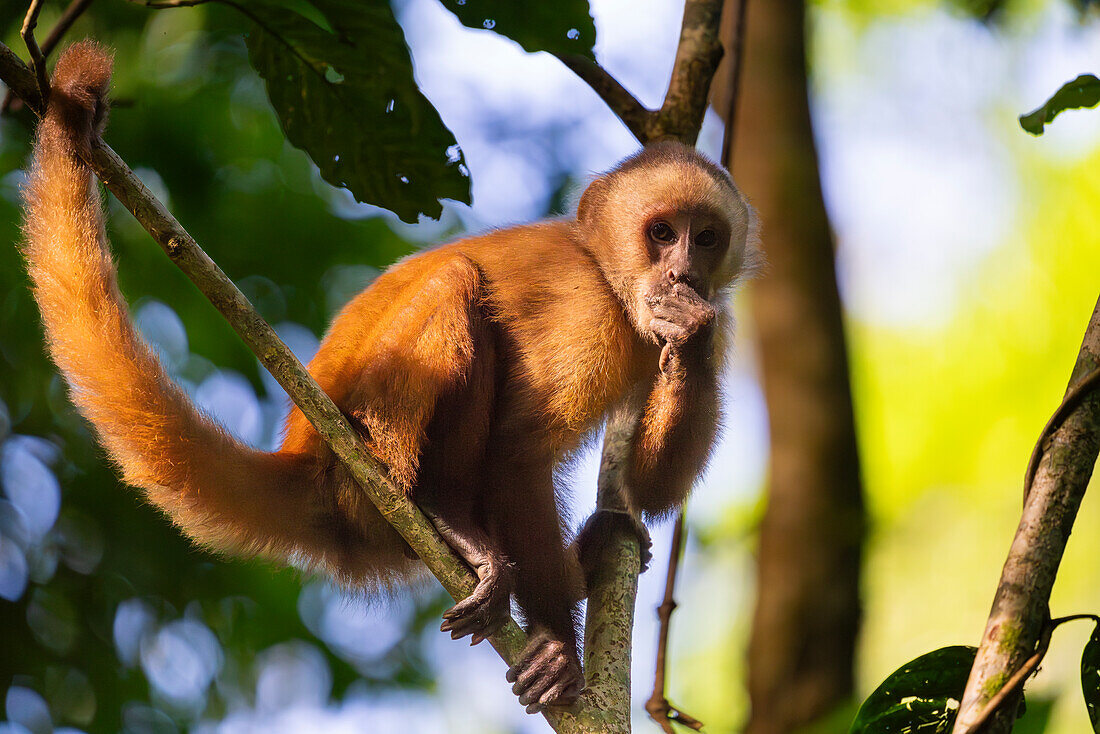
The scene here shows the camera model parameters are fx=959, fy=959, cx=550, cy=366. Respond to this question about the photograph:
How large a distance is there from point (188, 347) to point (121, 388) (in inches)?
175

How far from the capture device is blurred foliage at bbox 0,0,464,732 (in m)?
6.89

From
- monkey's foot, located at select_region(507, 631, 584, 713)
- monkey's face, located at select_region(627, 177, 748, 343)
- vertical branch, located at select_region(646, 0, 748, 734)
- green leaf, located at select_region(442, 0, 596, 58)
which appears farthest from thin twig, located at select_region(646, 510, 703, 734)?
green leaf, located at select_region(442, 0, 596, 58)

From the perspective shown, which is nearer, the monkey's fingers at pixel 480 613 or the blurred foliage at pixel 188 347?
the monkey's fingers at pixel 480 613

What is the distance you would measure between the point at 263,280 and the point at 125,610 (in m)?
2.77

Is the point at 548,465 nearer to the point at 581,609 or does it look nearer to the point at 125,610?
the point at 581,609

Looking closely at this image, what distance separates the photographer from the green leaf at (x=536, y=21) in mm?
3816

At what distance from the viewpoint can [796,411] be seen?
7.32 meters

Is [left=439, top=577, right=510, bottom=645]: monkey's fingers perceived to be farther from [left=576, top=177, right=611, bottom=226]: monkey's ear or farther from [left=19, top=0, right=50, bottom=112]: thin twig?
[left=19, top=0, right=50, bottom=112]: thin twig

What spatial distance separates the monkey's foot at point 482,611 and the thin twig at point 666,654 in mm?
914

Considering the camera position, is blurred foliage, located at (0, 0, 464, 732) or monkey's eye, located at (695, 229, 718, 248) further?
blurred foliage, located at (0, 0, 464, 732)

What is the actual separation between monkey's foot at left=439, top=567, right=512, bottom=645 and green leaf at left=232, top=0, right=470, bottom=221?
1564 mm

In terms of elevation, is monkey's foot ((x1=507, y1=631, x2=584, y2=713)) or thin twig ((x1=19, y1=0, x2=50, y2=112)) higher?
thin twig ((x1=19, y1=0, x2=50, y2=112))

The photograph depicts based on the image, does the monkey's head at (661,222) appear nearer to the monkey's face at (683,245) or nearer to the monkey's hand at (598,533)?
the monkey's face at (683,245)

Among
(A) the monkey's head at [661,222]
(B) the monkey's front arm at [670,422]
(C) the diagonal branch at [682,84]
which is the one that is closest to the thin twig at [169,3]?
(C) the diagonal branch at [682,84]
